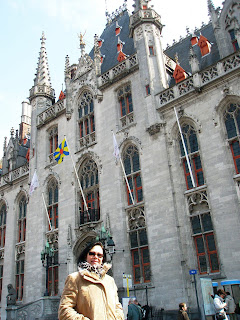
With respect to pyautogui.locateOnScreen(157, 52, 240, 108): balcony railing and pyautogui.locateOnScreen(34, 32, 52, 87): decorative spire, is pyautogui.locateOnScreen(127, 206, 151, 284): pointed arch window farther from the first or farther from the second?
pyautogui.locateOnScreen(34, 32, 52, 87): decorative spire

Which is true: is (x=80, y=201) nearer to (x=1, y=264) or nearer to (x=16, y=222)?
(x=16, y=222)

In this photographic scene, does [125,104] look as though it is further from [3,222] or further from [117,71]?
[3,222]

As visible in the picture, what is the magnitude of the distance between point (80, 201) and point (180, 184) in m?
7.45

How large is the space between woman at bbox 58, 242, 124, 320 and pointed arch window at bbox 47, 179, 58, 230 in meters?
19.6

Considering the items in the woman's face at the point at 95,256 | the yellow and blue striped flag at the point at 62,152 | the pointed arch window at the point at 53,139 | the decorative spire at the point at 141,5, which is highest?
the decorative spire at the point at 141,5

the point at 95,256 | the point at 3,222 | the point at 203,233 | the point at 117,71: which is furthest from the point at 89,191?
the point at 95,256

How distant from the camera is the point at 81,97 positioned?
24344 millimetres

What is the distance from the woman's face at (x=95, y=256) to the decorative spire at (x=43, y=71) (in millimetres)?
26423

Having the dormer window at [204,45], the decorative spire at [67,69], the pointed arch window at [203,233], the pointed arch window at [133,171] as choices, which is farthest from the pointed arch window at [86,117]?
the pointed arch window at [203,233]

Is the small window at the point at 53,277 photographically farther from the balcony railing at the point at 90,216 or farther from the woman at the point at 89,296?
the woman at the point at 89,296

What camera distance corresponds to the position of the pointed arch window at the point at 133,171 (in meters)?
18.7

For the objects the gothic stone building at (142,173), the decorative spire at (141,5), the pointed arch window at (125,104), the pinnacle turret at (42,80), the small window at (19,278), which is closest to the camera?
the gothic stone building at (142,173)

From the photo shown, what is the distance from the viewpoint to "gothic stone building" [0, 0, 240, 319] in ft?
50.8

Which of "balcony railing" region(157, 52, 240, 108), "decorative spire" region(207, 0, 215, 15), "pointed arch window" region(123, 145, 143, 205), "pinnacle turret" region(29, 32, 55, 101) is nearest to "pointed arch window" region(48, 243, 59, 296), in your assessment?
"pointed arch window" region(123, 145, 143, 205)
